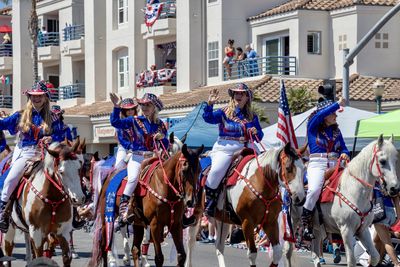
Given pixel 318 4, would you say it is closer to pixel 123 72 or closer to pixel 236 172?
pixel 123 72

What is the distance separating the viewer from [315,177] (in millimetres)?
14938

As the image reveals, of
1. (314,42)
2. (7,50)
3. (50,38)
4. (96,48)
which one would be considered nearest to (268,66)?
(314,42)

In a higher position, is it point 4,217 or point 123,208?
point 123,208

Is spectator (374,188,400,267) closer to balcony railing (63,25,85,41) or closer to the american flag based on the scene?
the american flag

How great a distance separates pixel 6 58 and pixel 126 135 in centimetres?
4494

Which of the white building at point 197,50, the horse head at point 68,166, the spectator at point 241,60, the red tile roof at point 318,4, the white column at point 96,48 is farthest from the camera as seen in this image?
the white column at point 96,48

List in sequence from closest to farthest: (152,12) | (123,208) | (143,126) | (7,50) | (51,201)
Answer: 1. (51,201)
2. (123,208)
3. (143,126)
4. (152,12)
5. (7,50)

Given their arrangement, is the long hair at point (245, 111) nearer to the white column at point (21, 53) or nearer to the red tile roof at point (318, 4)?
the red tile roof at point (318, 4)

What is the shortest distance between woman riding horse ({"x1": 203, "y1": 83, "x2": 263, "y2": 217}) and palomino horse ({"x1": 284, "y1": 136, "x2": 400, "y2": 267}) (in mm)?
1829

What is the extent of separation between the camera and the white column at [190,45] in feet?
138

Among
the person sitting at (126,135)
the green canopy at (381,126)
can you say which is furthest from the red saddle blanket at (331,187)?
the green canopy at (381,126)

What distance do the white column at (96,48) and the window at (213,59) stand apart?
9721 millimetres

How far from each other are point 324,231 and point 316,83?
21.9m

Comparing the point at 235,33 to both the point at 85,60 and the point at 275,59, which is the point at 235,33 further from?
the point at 85,60
